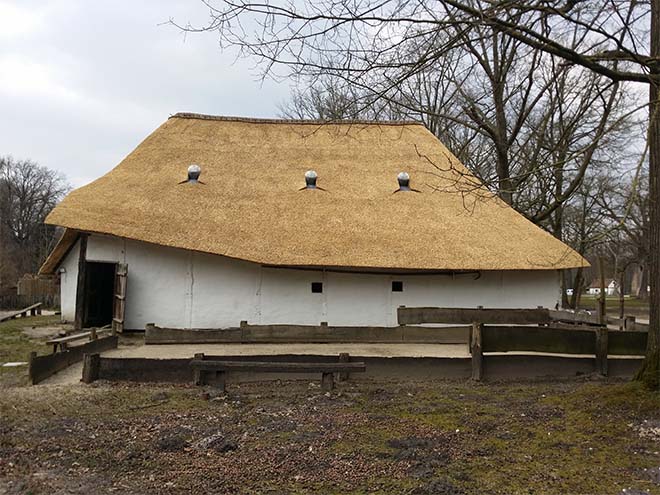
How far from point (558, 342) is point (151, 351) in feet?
22.9

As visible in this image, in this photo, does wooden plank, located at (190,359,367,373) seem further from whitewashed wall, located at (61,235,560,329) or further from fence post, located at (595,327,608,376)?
whitewashed wall, located at (61,235,560,329)

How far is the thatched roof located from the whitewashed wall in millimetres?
854

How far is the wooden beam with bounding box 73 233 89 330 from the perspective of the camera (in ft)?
49.5

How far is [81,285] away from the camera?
1524 cm

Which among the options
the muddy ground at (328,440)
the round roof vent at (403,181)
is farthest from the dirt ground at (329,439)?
the round roof vent at (403,181)

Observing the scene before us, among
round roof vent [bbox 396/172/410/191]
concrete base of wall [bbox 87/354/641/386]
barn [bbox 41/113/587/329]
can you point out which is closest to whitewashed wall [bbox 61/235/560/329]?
barn [bbox 41/113/587/329]

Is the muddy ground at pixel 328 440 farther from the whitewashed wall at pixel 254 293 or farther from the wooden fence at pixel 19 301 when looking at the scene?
the wooden fence at pixel 19 301

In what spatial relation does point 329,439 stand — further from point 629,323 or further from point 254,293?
point 254,293

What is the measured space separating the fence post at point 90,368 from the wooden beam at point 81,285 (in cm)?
758

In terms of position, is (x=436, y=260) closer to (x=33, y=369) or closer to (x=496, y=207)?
(x=496, y=207)

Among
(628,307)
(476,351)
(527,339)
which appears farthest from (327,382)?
(628,307)

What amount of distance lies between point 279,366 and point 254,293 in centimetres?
741

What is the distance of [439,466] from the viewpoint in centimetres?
504

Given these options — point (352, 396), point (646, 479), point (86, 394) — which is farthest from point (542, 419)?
point (86, 394)
